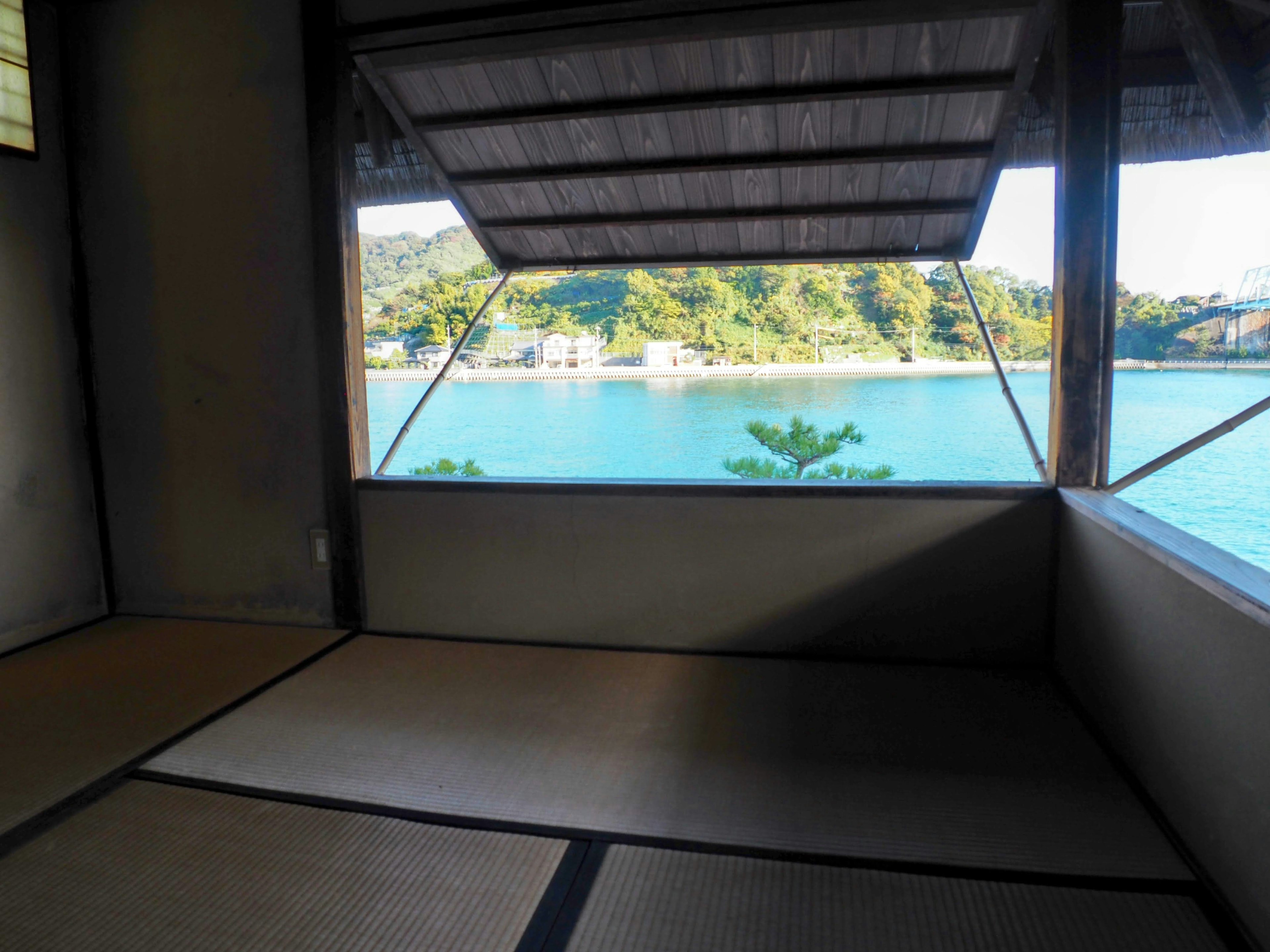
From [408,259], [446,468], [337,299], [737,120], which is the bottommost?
[446,468]

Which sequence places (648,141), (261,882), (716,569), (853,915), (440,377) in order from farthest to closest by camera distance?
(440,377)
(648,141)
(716,569)
(261,882)
(853,915)

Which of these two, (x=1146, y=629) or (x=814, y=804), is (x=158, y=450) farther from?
(x=1146, y=629)

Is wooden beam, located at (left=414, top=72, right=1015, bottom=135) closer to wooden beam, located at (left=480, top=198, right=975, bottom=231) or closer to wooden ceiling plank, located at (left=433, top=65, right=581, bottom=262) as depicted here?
wooden ceiling plank, located at (left=433, top=65, right=581, bottom=262)

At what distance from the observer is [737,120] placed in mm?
2613

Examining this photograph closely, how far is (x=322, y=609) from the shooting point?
2.98 metres

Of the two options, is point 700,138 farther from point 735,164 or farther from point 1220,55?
point 1220,55

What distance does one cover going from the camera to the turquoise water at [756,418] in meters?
18.7

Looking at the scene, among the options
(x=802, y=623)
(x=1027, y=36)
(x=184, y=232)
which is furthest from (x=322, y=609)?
(x=1027, y=36)

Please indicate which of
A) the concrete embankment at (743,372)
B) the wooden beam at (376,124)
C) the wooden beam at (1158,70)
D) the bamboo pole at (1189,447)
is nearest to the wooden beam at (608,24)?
the wooden beam at (376,124)

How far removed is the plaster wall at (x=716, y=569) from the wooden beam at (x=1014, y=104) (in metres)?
1.13

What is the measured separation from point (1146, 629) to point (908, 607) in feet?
2.74

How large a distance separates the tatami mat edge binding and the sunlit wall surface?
183cm

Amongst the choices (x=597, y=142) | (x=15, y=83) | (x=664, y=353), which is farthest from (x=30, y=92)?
(x=664, y=353)

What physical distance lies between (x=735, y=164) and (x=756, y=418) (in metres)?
17.0
